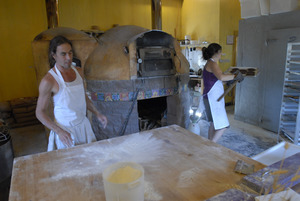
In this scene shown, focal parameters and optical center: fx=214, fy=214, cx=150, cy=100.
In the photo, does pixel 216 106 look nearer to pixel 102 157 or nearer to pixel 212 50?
pixel 212 50

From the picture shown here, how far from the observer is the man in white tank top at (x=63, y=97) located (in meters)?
1.55

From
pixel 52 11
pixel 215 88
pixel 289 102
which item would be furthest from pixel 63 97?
pixel 289 102

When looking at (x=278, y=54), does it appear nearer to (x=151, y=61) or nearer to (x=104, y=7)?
(x=151, y=61)

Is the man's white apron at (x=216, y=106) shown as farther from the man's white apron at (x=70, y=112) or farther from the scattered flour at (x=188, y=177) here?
the scattered flour at (x=188, y=177)

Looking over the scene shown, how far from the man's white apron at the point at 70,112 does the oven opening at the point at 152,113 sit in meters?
2.07

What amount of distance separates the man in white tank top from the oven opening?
6.87 ft

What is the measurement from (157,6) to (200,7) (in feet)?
7.11

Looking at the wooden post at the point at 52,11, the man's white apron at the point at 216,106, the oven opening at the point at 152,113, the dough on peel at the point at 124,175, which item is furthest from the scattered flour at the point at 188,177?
the wooden post at the point at 52,11

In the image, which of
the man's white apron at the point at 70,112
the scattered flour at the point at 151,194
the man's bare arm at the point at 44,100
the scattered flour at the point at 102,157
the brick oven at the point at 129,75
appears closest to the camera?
the scattered flour at the point at 151,194

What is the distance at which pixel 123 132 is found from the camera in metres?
3.12

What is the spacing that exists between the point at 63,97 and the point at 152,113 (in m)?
2.45

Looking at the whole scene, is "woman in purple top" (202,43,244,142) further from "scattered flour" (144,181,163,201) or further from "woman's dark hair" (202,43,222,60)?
"scattered flour" (144,181,163,201)

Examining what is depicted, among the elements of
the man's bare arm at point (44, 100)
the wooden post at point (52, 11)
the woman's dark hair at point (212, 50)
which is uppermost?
the wooden post at point (52, 11)

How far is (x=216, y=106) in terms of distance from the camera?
2588 mm
